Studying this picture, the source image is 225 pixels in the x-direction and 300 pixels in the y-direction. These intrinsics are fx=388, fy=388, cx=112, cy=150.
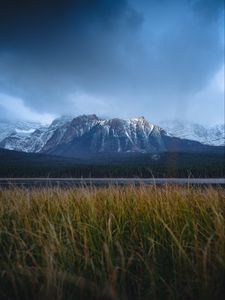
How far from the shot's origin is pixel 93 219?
208 inches

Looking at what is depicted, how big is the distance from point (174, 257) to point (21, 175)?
10327 centimetres

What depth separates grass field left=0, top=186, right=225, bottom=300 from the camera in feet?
11.8

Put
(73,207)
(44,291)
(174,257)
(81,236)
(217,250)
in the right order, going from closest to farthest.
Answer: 1. (44,291)
2. (217,250)
3. (174,257)
4. (81,236)
5. (73,207)

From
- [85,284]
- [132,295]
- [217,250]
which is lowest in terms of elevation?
[132,295]

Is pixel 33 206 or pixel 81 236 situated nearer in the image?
pixel 81 236

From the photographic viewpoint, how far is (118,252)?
4.51 metres

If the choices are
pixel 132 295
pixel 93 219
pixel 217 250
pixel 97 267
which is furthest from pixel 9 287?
pixel 217 250

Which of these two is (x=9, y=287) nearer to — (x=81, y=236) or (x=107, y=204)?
(x=81, y=236)

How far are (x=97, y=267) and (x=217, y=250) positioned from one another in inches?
51.5

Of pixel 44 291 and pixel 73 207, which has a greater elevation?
pixel 73 207

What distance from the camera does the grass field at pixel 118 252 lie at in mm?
3582

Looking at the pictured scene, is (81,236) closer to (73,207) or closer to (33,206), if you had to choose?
Answer: (73,207)

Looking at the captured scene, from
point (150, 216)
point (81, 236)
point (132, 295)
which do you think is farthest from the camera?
point (150, 216)

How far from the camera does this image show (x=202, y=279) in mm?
3607
